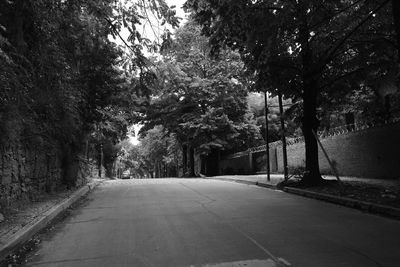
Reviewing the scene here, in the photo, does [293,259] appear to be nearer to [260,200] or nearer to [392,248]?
[392,248]

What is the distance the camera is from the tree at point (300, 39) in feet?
41.3

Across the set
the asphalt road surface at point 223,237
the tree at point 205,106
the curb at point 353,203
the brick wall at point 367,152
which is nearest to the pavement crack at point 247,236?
the asphalt road surface at point 223,237

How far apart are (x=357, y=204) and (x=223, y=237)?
535 centimetres

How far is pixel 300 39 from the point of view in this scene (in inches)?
613

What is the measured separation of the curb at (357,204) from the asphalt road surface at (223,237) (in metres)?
0.38

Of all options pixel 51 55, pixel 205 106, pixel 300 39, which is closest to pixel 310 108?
pixel 300 39

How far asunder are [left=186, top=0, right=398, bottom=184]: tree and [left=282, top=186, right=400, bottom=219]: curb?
6.31 feet

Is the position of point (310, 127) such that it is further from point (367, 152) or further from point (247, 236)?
point (247, 236)

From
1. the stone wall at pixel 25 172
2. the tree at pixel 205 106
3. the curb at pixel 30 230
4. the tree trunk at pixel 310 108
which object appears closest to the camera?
the curb at pixel 30 230

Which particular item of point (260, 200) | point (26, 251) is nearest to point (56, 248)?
point (26, 251)

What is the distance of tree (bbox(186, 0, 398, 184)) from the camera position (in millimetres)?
12594

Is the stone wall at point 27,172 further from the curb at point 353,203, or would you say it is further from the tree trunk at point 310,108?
the tree trunk at point 310,108

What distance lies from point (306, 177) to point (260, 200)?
149 inches

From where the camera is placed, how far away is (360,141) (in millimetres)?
18922
